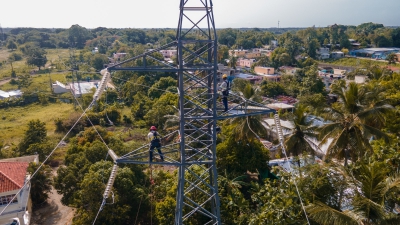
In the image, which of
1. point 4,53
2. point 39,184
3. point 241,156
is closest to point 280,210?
point 241,156

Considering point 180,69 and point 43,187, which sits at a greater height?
point 180,69

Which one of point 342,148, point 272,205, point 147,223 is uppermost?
point 342,148

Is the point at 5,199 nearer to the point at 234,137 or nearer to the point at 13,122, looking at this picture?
the point at 234,137

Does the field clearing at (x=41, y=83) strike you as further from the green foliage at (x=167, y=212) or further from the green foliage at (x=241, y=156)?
the green foliage at (x=167, y=212)

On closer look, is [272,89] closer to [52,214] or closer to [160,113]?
[160,113]

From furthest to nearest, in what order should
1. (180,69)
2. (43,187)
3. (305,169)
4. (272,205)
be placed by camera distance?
(43,187)
(305,169)
(272,205)
(180,69)

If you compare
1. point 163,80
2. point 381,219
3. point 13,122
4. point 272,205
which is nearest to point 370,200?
point 381,219
